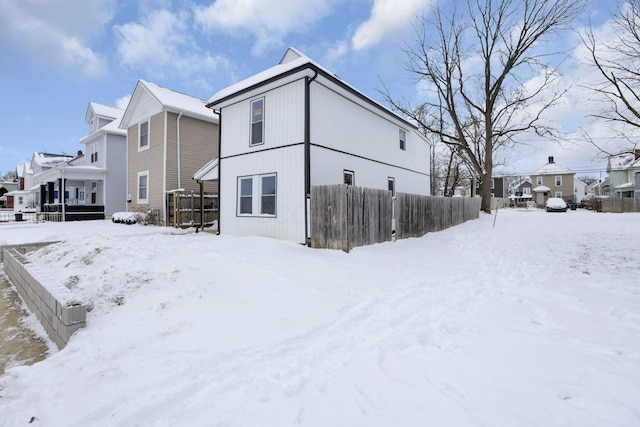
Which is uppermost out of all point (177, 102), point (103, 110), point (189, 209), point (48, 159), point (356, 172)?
point (103, 110)

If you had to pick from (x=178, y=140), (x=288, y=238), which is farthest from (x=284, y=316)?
(x=178, y=140)

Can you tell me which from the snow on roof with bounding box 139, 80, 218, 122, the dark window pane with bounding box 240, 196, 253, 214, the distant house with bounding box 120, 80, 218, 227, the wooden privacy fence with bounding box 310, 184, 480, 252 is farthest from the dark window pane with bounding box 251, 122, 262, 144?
the snow on roof with bounding box 139, 80, 218, 122

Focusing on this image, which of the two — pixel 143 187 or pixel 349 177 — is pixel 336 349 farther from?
pixel 143 187

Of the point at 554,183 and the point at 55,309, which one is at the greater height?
the point at 554,183

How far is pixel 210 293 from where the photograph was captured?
4469 mm

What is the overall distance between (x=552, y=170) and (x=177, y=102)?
2256 inches

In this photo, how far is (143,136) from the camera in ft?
58.0

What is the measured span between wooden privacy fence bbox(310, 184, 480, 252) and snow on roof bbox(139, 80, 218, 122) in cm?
1138

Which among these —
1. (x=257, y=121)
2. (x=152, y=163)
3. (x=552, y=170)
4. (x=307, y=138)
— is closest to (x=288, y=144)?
(x=307, y=138)

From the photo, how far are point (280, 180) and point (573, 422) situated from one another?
9.08m

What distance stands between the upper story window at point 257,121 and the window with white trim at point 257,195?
1.39m

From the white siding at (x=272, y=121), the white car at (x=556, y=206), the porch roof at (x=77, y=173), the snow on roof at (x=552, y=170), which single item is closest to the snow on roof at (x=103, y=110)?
the porch roof at (x=77, y=173)

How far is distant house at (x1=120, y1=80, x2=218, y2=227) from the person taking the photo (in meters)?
15.9

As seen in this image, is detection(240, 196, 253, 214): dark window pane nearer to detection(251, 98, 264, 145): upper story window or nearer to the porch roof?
detection(251, 98, 264, 145): upper story window
